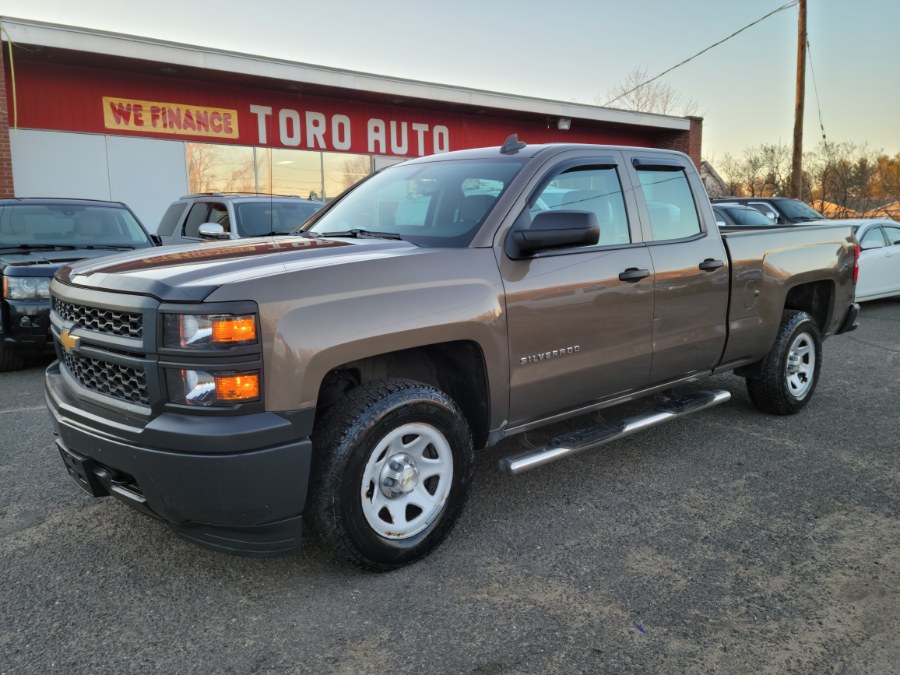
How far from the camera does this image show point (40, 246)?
746 cm

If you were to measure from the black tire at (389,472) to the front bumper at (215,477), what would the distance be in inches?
5.9

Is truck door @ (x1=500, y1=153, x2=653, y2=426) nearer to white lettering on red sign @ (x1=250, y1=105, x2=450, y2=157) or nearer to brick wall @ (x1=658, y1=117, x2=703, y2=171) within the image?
white lettering on red sign @ (x1=250, y1=105, x2=450, y2=157)

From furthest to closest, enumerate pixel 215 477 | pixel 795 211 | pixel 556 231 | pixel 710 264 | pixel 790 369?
1. pixel 795 211
2. pixel 790 369
3. pixel 710 264
4. pixel 556 231
5. pixel 215 477

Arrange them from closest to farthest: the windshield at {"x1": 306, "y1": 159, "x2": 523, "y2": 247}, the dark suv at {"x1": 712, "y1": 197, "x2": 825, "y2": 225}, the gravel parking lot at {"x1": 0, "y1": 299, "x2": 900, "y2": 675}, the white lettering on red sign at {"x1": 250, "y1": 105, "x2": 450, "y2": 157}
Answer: the gravel parking lot at {"x1": 0, "y1": 299, "x2": 900, "y2": 675}
the windshield at {"x1": 306, "y1": 159, "x2": 523, "y2": 247}
the dark suv at {"x1": 712, "y1": 197, "x2": 825, "y2": 225}
the white lettering on red sign at {"x1": 250, "y1": 105, "x2": 450, "y2": 157}

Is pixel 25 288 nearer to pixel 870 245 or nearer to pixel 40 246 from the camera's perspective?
pixel 40 246

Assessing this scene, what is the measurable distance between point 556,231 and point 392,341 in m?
0.96

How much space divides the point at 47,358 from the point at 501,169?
6462 millimetres

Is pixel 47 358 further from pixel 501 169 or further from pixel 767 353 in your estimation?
pixel 767 353

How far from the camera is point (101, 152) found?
13203 mm

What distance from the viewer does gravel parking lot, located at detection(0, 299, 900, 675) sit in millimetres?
2453

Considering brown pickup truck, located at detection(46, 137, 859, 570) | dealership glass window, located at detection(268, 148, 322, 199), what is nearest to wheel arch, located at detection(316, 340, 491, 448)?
brown pickup truck, located at detection(46, 137, 859, 570)

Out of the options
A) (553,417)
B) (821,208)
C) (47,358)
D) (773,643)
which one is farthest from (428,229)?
(821,208)

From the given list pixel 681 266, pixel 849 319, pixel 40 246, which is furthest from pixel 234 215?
pixel 849 319

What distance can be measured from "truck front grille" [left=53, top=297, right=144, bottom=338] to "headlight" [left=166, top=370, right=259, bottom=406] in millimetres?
251
